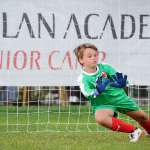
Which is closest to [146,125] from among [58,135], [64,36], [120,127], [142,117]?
[142,117]

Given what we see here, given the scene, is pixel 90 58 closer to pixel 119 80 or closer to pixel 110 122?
pixel 119 80

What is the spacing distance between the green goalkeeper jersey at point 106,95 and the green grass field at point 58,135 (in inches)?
14.4

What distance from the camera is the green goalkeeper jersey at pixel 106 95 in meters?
7.18

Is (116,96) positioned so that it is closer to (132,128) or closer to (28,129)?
(132,128)

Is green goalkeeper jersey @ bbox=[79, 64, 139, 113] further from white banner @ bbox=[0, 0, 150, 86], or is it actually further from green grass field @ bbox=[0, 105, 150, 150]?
white banner @ bbox=[0, 0, 150, 86]

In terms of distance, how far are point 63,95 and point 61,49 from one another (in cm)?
362

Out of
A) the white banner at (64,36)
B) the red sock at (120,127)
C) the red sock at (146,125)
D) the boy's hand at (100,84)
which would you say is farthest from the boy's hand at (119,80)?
the white banner at (64,36)

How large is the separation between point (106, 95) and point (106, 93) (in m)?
0.02

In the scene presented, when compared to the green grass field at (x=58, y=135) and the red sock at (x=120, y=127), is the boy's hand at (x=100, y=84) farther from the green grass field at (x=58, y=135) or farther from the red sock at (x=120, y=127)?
the green grass field at (x=58, y=135)

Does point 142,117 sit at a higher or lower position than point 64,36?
lower

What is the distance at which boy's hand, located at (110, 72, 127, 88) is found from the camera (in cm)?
721

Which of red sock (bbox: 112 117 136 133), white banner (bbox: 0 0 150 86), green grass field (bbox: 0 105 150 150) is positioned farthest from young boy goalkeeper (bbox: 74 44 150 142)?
white banner (bbox: 0 0 150 86)

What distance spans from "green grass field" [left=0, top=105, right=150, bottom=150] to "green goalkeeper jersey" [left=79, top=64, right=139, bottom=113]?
0.37m

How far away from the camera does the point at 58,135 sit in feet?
26.1
